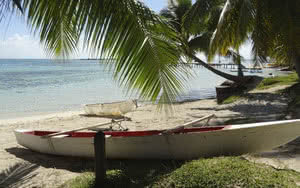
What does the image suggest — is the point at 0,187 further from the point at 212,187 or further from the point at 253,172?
the point at 253,172

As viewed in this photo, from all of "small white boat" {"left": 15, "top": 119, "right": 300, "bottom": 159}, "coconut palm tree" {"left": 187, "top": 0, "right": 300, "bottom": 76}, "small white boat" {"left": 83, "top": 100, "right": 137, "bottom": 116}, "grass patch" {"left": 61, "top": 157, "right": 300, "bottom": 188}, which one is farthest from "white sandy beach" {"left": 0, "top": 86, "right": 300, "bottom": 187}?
"coconut palm tree" {"left": 187, "top": 0, "right": 300, "bottom": 76}

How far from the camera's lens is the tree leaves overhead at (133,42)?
2771mm

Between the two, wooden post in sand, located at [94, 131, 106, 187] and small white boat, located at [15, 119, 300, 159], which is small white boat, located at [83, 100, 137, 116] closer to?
small white boat, located at [15, 119, 300, 159]

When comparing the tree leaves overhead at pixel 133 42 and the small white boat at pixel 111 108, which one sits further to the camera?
the small white boat at pixel 111 108

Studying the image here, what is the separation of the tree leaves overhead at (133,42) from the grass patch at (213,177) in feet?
4.99

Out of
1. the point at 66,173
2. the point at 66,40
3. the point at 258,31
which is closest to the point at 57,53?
the point at 66,40

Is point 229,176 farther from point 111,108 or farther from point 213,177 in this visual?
point 111,108

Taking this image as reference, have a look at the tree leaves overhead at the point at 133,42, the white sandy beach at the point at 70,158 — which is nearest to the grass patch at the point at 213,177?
the white sandy beach at the point at 70,158

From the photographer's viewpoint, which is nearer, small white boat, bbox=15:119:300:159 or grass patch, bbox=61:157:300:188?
grass patch, bbox=61:157:300:188

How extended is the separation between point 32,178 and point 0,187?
1.96 feet

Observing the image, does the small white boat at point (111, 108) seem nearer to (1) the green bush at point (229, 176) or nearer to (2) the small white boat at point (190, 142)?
(2) the small white boat at point (190, 142)

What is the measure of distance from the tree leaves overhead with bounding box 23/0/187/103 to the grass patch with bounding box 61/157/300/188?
152 cm

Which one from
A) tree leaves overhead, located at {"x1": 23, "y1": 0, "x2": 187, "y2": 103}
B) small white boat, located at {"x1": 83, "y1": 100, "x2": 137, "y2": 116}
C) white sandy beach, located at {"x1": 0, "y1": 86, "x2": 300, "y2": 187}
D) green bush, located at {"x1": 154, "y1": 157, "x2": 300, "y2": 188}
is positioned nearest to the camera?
tree leaves overhead, located at {"x1": 23, "y1": 0, "x2": 187, "y2": 103}

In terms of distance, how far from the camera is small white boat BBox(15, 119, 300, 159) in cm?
505
